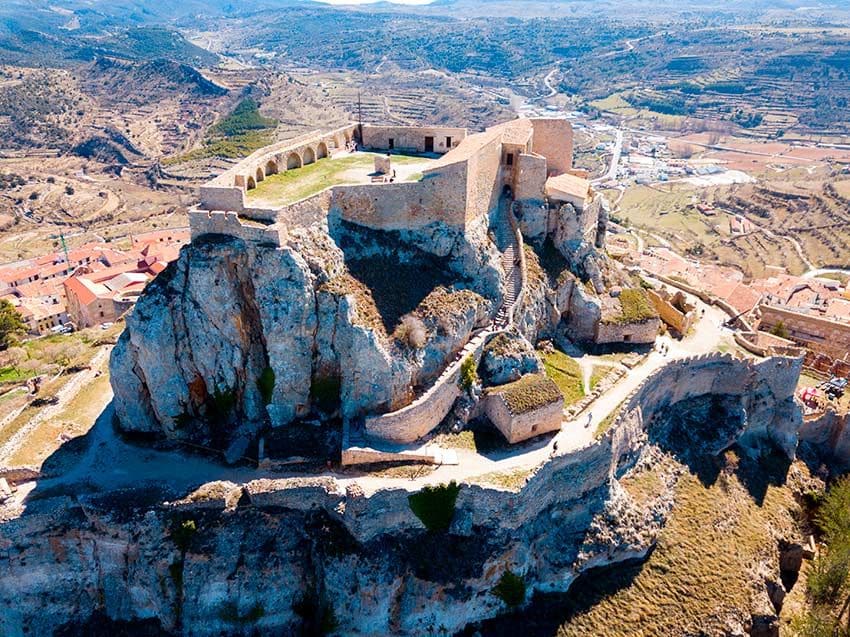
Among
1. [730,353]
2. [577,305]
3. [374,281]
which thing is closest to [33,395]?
[374,281]

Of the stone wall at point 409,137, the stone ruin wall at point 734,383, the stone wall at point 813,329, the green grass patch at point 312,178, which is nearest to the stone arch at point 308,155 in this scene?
the green grass patch at point 312,178

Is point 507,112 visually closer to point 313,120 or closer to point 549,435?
point 313,120

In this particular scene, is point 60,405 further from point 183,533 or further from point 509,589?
point 509,589

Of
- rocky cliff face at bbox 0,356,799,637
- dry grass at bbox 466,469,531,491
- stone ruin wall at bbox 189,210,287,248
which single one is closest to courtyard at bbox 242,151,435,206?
stone ruin wall at bbox 189,210,287,248

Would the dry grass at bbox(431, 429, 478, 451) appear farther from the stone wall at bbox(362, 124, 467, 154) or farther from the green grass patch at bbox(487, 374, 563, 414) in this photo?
the stone wall at bbox(362, 124, 467, 154)

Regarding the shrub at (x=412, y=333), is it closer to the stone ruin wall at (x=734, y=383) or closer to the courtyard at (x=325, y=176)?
the courtyard at (x=325, y=176)
